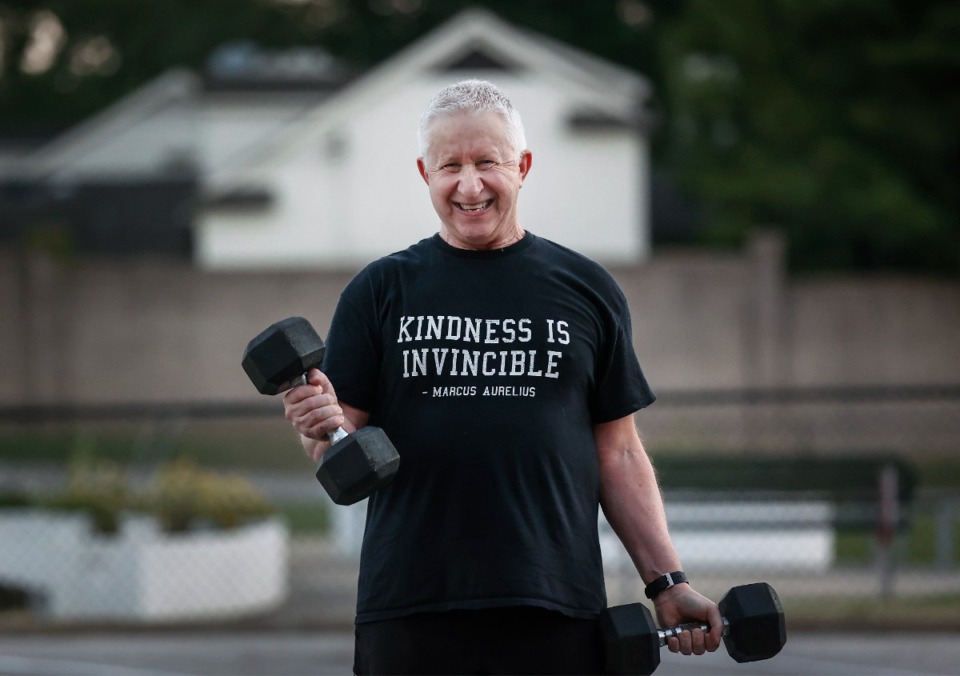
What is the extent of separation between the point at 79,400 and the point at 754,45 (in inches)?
538

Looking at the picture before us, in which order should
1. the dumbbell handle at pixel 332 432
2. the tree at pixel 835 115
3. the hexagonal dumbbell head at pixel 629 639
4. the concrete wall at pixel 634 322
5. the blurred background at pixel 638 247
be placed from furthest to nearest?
1. the concrete wall at pixel 634 322
2. the tree at pixel 835 115
3. the blurred background at pixel 638 247
4. the hexagonal dumbbell head at pixel 629 639
5. the dumbbell handle at pixel 332 432

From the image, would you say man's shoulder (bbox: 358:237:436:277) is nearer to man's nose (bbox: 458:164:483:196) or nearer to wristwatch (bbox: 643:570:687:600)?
man's nose (bbox: 458:164:483:196)

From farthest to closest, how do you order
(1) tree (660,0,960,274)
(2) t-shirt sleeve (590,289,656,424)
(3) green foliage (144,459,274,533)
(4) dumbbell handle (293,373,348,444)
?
(1) tree (660,0,960,274)
(3) green foliage (144,459,274,533)
(2) t-shirt sleeve (590,289,656,424)
(4) dumbbell handle (293,373,348,444)

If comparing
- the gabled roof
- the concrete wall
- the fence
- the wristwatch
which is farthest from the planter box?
the gabled roof

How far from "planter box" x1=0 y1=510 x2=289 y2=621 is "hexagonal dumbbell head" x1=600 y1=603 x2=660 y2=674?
22.0ft

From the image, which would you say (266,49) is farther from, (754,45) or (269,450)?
(269,450)

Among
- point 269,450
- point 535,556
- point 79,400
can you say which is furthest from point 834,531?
point 79,400

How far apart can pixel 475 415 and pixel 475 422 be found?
0.04 ft

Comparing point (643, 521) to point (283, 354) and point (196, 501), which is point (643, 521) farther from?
point (196, 501)

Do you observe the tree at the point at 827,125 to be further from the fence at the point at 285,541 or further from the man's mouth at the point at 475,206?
the man's mouth at the point at 475,206

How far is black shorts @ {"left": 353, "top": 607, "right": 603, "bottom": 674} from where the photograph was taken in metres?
2.93

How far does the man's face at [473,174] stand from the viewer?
9.82ft

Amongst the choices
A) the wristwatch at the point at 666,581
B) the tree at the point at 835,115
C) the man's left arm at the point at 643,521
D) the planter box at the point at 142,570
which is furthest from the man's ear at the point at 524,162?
the tree at the point at 835,115

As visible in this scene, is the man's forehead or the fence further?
the fence
